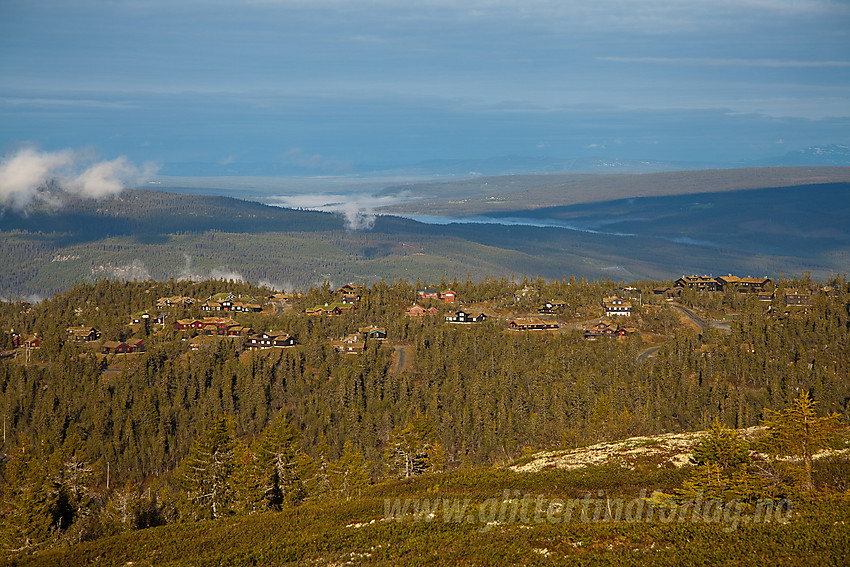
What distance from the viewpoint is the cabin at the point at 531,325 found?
156000mm

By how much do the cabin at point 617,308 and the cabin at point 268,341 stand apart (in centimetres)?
6900

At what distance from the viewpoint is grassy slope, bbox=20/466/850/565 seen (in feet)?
122

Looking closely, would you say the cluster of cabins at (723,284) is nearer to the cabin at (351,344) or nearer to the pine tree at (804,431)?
the cabin at (351,344)

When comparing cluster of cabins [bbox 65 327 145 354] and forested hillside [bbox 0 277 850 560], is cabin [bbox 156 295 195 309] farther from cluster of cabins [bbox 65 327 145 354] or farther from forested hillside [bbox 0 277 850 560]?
cluster of cabins [bbox 65 327 145 354]

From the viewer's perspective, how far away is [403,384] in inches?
4948

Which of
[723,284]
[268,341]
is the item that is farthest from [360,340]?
[723,284]

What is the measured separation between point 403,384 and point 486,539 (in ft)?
273

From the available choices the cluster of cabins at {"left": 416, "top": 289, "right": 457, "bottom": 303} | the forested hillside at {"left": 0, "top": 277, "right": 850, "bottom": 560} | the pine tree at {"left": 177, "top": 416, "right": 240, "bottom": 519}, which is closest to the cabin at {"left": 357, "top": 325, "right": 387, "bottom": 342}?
the forested hillside at {"left": 0, "top": 277, "right": 850, "bottom": 560}

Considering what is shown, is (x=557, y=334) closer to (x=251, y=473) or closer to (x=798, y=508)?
(x=251, y=473)

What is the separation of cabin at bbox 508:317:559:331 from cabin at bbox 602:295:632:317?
1490 centimetres

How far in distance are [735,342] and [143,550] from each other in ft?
372

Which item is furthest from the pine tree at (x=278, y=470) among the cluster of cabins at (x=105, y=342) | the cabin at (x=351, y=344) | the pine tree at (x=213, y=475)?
the cluster of cabins at (x=105, y=342)

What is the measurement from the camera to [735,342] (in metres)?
134

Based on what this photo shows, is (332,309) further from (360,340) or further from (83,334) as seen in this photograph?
(83,334)
